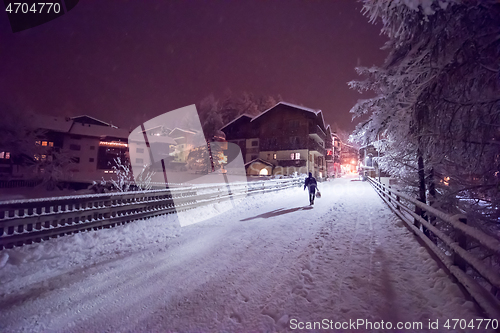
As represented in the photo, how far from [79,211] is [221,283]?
5.54 m

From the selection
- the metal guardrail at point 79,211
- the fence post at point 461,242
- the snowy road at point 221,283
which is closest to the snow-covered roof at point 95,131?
the metal guardrail at point 79,211

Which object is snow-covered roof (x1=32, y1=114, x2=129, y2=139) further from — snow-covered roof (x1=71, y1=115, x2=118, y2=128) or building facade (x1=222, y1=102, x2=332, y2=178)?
building facade (x1=222, y1=102, x2=332, y2=178)

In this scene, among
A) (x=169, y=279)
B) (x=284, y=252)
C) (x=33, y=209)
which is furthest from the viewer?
(x=33, y=209)

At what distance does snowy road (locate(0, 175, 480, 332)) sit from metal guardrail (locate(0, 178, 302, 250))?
45 cm

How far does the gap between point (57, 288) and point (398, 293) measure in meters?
5.84

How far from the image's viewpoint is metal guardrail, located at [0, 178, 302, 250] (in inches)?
205

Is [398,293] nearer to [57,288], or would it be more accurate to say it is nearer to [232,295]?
[232,295]

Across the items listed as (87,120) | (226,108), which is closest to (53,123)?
(87,120)

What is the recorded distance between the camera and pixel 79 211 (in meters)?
6.42

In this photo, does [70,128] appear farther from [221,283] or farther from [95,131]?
[221,283]

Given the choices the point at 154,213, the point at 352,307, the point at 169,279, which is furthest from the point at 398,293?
the point at 154,213

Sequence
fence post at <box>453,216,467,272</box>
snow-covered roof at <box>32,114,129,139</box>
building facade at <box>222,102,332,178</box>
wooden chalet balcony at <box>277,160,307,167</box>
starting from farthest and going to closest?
building facade at <box>222,102,332,178</box>, wooden chalet balcony at <box>277,160,307,167</box>, snow-covered roof at <box>32,114,129,139</box>, fence post at <box>453,216,467,272</box>

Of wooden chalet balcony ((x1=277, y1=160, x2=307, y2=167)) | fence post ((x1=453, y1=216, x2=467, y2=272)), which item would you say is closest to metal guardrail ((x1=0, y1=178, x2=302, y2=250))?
fence post ((x1=453, y1=216, x2=467, y2=272))

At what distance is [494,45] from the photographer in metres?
3.51
